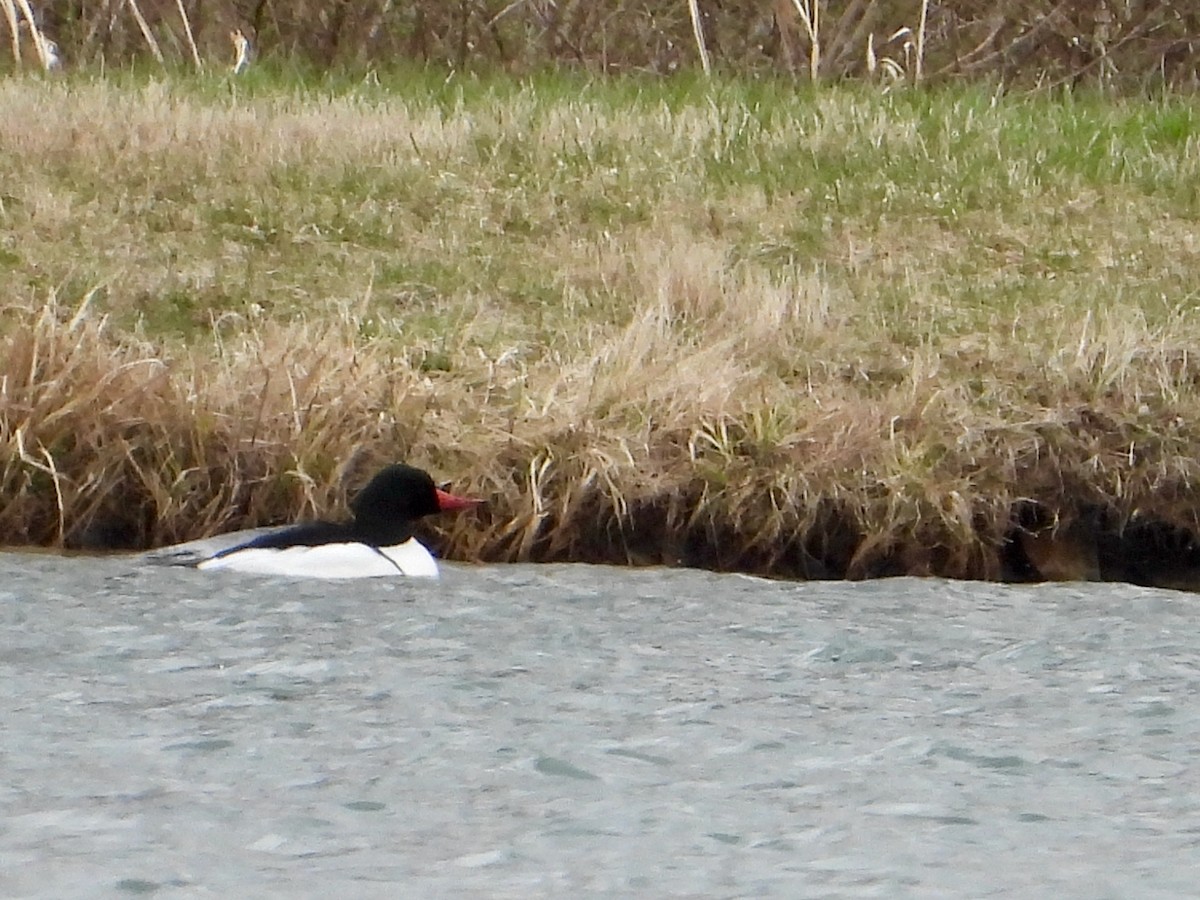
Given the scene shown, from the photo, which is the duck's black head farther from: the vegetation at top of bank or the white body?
the vegetation at top of bank

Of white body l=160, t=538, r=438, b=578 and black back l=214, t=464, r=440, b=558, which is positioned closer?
white body l=160, t=538, r=438, b=578

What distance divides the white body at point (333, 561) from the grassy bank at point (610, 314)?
0.48 metres

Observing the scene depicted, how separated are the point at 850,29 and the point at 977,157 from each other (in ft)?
16.1

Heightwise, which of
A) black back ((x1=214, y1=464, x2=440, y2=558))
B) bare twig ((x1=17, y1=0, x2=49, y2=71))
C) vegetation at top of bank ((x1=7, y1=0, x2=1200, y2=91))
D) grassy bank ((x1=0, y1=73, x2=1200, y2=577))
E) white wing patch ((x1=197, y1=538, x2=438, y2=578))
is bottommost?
white wing patch ((x1=197, y1=538, x2=438, y2=578))

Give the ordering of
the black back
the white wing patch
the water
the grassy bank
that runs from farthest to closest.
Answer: the grassy bank, the black back, the white wing patch, the water

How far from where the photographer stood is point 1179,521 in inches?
311

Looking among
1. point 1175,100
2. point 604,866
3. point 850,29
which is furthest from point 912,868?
point 850,29

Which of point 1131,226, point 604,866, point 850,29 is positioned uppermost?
point 850,29

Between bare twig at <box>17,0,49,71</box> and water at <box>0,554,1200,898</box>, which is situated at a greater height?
bare twig at <box>17,0,49,71</box>

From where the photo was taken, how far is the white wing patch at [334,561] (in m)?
6.87

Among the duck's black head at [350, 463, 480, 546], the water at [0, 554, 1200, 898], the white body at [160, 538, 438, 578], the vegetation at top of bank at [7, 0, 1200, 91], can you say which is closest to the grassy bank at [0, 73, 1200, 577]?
the duck's black head at [350, 463, 480, 546]

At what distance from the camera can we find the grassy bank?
7.68 meters

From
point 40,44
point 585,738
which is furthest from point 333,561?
point 40,44

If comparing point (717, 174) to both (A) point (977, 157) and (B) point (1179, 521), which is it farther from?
(B) point (1179, 521)
